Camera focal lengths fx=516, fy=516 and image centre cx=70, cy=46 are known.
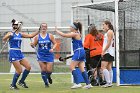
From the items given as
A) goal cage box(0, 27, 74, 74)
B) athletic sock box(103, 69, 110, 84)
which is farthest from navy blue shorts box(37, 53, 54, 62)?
goal cage box(0, 27, 74, 74)

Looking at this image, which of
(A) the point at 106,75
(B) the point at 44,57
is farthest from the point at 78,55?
(B) the point at 44,57

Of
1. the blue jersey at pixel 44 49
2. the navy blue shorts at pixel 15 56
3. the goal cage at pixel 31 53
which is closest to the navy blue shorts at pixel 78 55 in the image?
the blue jersey at pixel 44 49

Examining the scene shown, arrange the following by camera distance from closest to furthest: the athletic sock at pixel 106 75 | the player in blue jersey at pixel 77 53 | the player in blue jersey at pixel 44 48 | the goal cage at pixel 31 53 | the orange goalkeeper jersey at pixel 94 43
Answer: the player in blue jersey at pixel 77 53 → the athletic sock at pixel 106 75 → the player in blue jersey at pixel 44 48 → the orange goalkeeper jersey at pixel 94 43 → the goal cage at pixel 31 53

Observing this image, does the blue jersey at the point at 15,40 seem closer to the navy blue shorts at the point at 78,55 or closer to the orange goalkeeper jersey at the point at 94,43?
the navy blue shorts at the point at 78,55

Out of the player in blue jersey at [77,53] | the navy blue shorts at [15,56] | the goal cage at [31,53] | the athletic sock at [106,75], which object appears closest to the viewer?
the player in blue jersey at [77,53]

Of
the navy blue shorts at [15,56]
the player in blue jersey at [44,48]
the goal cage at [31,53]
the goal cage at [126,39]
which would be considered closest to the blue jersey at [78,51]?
the player in blue jersey at [44,48]

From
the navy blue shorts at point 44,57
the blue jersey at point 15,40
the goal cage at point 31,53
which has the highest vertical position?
the blue jersey at point 15,40

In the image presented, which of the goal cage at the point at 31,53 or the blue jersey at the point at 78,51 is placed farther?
the goal cage at the point at 31,53

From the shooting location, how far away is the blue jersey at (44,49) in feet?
46.7

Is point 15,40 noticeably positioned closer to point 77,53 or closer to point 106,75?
point 77,53

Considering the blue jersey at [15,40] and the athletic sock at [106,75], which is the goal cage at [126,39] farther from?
the blue jersey at [15,40]

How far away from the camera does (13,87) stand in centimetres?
1388

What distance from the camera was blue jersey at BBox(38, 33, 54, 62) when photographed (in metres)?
14.2

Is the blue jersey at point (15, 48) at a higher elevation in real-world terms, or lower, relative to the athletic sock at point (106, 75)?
higher
